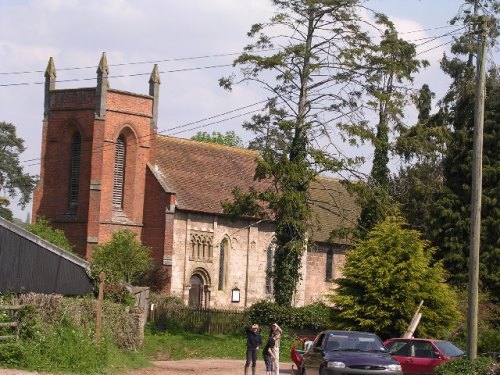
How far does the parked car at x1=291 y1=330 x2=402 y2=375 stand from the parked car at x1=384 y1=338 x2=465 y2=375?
2999mm

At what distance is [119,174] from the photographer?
56.1 m

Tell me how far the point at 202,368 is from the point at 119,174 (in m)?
25.3

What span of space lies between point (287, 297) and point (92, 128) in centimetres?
1741

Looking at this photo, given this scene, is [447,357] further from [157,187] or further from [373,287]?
[157,187]

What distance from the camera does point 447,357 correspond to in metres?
26.2

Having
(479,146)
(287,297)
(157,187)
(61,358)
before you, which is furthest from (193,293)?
(479,146)

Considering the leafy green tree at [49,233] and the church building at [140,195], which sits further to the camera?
the church building at [140,195]

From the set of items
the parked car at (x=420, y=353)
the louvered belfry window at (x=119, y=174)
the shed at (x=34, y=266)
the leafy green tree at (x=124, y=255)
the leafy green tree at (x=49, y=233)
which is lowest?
the parked car at (x=420, y=353)

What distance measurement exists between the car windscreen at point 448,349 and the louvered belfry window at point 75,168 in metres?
32.5

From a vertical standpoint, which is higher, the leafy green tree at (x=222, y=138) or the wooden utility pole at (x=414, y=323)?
the leafy green tree at (x=222, y=138)

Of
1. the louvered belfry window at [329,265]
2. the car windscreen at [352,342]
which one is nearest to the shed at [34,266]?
the car windscreen at [352,342]

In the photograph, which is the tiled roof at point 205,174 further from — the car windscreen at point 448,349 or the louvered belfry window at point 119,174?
the car windscreen at point 448,349

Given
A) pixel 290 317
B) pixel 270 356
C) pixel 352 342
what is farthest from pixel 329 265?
pixel 352 342

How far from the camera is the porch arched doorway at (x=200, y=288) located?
56.8m
